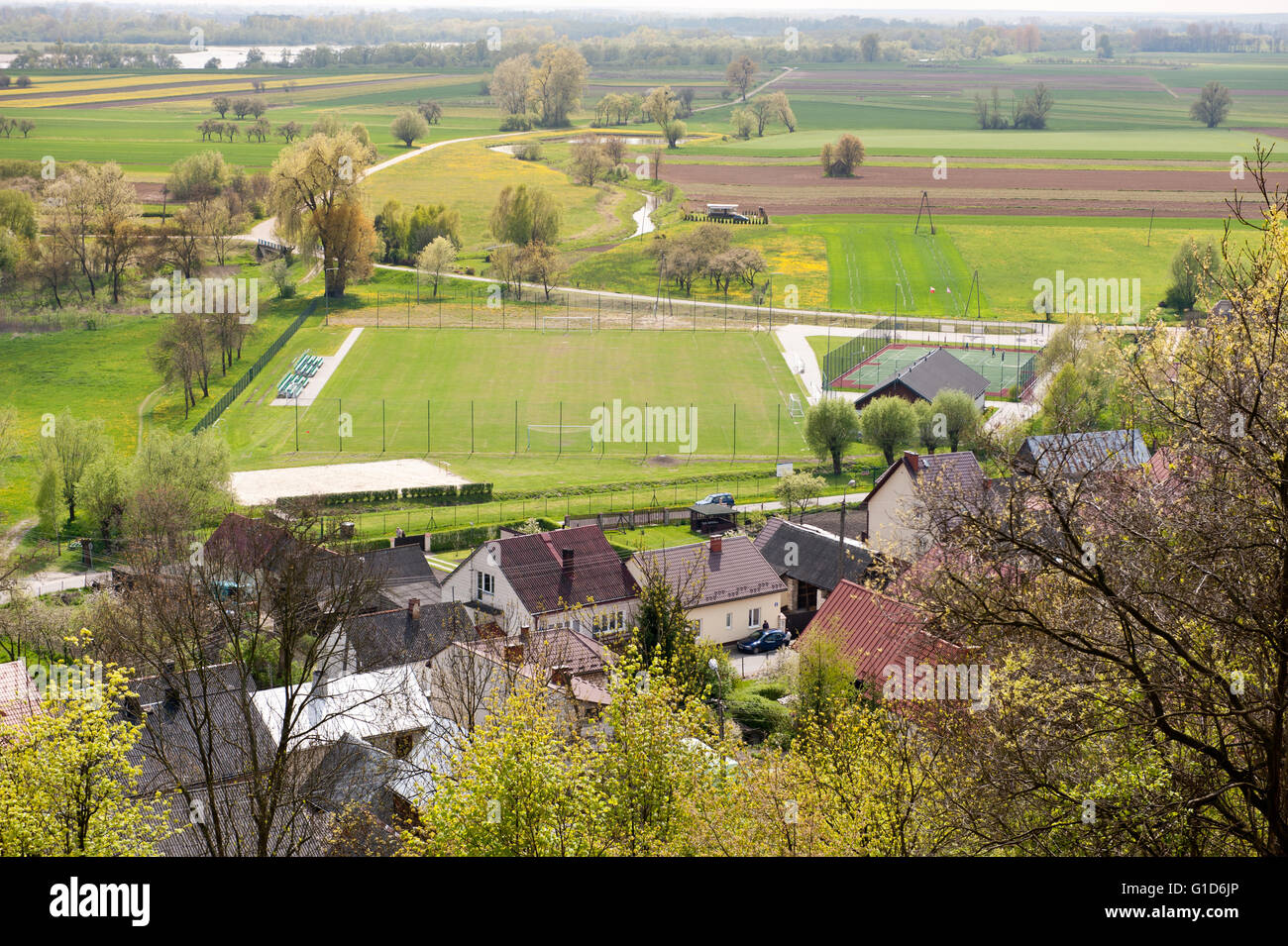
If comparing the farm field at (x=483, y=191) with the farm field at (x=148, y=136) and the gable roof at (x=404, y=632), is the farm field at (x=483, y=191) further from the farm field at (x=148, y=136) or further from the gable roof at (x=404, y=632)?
the gable roof at (x=404, y=632)

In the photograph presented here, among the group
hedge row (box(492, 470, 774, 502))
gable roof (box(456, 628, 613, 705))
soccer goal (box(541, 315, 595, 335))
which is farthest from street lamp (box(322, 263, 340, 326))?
gable roof (box(456, 628, 613, 705))

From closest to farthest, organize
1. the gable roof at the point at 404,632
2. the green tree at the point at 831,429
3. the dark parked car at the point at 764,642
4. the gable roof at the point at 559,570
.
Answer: the gable roof at the point at 404,632, the gable roof at the point at 559,570, the dark parked car at the point at 764,642, the green tree at the point at 831,429

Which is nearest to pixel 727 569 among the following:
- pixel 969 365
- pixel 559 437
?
pixel 559 437

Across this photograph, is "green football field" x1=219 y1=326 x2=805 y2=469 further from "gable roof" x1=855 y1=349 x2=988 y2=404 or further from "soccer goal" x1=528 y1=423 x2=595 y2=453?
"gable roof" x1=855 y1=349 x2=988 y2=404

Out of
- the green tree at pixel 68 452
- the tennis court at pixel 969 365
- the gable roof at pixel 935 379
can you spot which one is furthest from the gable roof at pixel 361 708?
the tennis court at pixel 969 365

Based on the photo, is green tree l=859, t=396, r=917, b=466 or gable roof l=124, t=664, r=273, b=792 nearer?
gable roof l=124, t=664, r=273, b=792

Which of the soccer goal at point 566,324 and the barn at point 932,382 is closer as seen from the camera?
the barn at point 932,382

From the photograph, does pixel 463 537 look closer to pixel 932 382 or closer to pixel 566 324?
pixel 932 382
